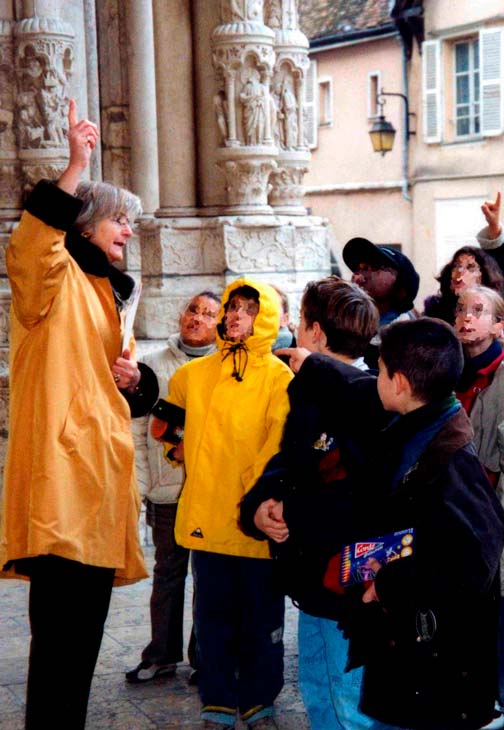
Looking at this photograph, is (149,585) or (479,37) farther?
(479,37)

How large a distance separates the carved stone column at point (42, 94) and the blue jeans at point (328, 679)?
4225mm

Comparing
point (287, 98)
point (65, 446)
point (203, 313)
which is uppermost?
point (287, 98)

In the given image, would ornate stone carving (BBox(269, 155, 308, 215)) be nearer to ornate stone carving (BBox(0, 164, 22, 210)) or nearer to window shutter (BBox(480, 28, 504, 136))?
ornate stone carving (BBox(0, 164, 22, 210))

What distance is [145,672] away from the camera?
19.0ft

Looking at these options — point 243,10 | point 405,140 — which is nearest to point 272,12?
point 243,10

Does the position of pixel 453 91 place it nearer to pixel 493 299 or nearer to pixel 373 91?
pixel 373 91

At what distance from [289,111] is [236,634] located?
12.6 ft

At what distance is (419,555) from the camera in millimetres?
3893

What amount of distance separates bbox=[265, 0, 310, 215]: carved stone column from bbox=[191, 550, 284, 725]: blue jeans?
366 centimetres

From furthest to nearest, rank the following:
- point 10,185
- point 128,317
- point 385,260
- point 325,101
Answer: point 325,101 < point 10,185 < point 385,260 < point 128,317

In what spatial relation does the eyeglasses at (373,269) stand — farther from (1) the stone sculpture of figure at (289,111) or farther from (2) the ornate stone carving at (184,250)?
(1) the stone sculpture of figure at (289,111)

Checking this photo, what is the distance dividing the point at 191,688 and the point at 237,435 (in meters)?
1.21

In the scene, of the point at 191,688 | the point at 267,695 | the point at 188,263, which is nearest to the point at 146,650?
the point at 191,688

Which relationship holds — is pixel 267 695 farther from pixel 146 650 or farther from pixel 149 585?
pixel 149 585
